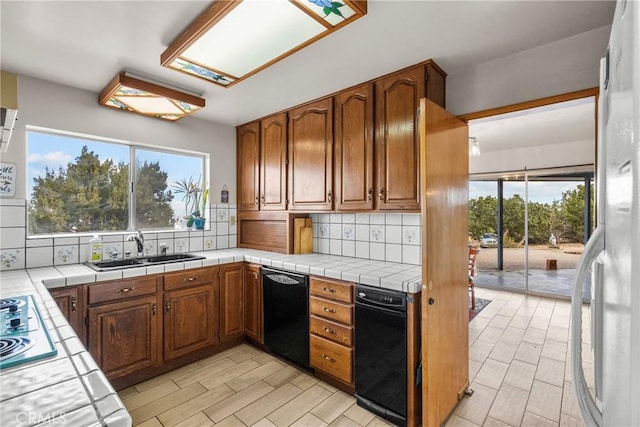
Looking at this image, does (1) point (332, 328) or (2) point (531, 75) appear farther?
(1) point (332, 328)

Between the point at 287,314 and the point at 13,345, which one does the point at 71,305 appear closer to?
the point at 13,345

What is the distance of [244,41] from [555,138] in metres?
4.66

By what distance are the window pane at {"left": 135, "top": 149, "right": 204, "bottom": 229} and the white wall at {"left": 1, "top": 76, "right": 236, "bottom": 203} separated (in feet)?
0.52

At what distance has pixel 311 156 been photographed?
8.71 feet

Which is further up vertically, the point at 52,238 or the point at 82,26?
the point at 82,26

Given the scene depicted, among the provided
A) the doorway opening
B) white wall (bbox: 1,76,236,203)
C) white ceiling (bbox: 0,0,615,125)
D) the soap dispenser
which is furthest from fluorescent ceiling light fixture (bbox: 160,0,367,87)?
the doorway opening

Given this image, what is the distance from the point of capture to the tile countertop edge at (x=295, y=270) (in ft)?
6.02

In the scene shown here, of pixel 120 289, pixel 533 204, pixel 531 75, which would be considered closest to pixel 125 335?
pixel 120 289

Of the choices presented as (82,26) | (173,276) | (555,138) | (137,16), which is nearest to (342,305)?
(173,276)

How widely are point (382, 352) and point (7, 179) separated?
284 cm

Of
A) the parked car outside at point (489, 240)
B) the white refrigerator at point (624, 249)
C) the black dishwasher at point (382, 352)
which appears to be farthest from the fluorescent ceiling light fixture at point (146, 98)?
the parked car outside at point (489, 240)

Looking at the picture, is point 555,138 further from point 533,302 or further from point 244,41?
point 244,41

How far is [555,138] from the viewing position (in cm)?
425

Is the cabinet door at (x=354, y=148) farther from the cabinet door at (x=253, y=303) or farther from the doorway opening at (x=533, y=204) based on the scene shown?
the doorway opening at (x=533, y=204)
